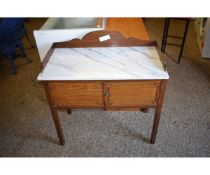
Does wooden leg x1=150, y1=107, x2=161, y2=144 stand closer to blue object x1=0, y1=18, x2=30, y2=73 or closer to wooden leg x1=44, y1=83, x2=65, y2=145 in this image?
wooden leg x1=44, y1=83, x2=65, y2=145

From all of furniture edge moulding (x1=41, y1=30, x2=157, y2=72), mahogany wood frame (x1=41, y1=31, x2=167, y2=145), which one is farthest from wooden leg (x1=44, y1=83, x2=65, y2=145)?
furniture edge moulding (x1=41, y1=30, x2=157, y2=72)

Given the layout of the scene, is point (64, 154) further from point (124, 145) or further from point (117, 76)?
point (117, 76)

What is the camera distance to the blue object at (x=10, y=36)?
8.27 ft

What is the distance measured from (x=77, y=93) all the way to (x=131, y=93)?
35cm

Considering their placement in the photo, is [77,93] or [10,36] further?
[10,36]

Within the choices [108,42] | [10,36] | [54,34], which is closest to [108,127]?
[108,42]

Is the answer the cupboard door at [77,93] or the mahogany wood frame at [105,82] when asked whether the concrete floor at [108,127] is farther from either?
the cupboard door at [77,93]

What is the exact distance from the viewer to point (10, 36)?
8.89 ft

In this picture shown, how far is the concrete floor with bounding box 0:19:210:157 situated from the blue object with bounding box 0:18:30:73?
0.42 meters

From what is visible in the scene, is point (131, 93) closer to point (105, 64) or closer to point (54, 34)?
point (105, 64)

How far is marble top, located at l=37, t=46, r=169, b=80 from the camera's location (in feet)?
3.83

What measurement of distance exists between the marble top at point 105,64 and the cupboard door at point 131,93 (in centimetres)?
6
